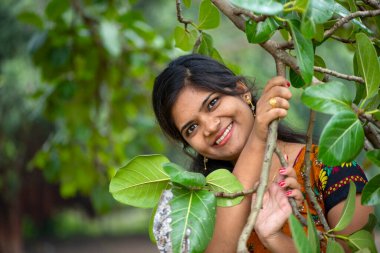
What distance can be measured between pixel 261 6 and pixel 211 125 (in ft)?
1.40

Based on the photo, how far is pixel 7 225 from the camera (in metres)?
7.03

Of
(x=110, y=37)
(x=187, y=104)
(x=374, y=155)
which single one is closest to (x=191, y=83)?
(x=187, y=104)

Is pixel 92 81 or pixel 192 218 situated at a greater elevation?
pixel 192 218

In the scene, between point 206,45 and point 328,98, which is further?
point 206,45

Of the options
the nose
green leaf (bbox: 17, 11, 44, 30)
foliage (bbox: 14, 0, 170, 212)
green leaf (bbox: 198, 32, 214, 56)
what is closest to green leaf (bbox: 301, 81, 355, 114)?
the nose

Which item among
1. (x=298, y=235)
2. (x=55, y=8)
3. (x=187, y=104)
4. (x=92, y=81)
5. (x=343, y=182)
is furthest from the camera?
(x=92, y=81)

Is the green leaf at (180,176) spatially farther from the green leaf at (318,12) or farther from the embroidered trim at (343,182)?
the embroidered trim at (343,182)

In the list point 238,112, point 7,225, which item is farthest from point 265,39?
point 7,225

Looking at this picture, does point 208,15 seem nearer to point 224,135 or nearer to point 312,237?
point 224,135

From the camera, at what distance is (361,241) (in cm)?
80

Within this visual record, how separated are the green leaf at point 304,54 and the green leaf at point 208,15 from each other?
0.32m

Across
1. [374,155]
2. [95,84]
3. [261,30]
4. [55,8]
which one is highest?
[261,30]

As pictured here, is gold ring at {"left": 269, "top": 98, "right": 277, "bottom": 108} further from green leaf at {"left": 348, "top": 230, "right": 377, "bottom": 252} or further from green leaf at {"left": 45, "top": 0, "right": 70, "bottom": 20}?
green leaf at {"left": 45, "top": 0, "right": 70, "bottom": 20}

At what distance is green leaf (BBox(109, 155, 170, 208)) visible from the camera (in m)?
0.80
